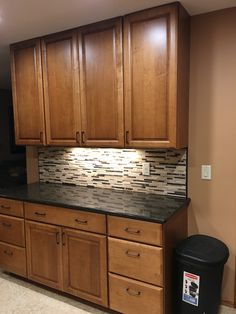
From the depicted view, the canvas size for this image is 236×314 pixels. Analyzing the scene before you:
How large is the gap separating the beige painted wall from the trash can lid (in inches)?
8.9

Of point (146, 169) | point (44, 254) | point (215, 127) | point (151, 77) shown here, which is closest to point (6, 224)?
point (44, 254)

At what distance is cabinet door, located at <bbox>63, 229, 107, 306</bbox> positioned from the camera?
2.03 meters

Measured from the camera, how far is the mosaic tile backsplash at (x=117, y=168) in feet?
7.61

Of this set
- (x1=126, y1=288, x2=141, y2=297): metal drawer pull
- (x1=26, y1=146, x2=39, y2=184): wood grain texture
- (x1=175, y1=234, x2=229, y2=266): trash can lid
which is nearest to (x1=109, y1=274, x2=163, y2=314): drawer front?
(x1=126, y1=288, x2=141, y2=297): metal drawer pull

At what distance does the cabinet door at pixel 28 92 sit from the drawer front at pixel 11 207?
2.06 ft

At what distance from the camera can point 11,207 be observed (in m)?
2.50

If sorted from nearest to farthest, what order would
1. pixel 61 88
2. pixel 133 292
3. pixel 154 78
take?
pixel 133 292, pixel 154 78, pixel 61 88

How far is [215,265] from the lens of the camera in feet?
5.73

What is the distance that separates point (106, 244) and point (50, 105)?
1.42 metres

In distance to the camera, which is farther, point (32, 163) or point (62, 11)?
point (32, 163)

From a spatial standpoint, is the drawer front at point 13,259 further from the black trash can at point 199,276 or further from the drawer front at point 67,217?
the black trash can at point 199,276

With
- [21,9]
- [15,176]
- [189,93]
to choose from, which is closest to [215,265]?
[189,93]

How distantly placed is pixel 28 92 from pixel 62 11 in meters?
0.96

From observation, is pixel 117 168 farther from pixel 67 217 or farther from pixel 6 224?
pixel 6 224
